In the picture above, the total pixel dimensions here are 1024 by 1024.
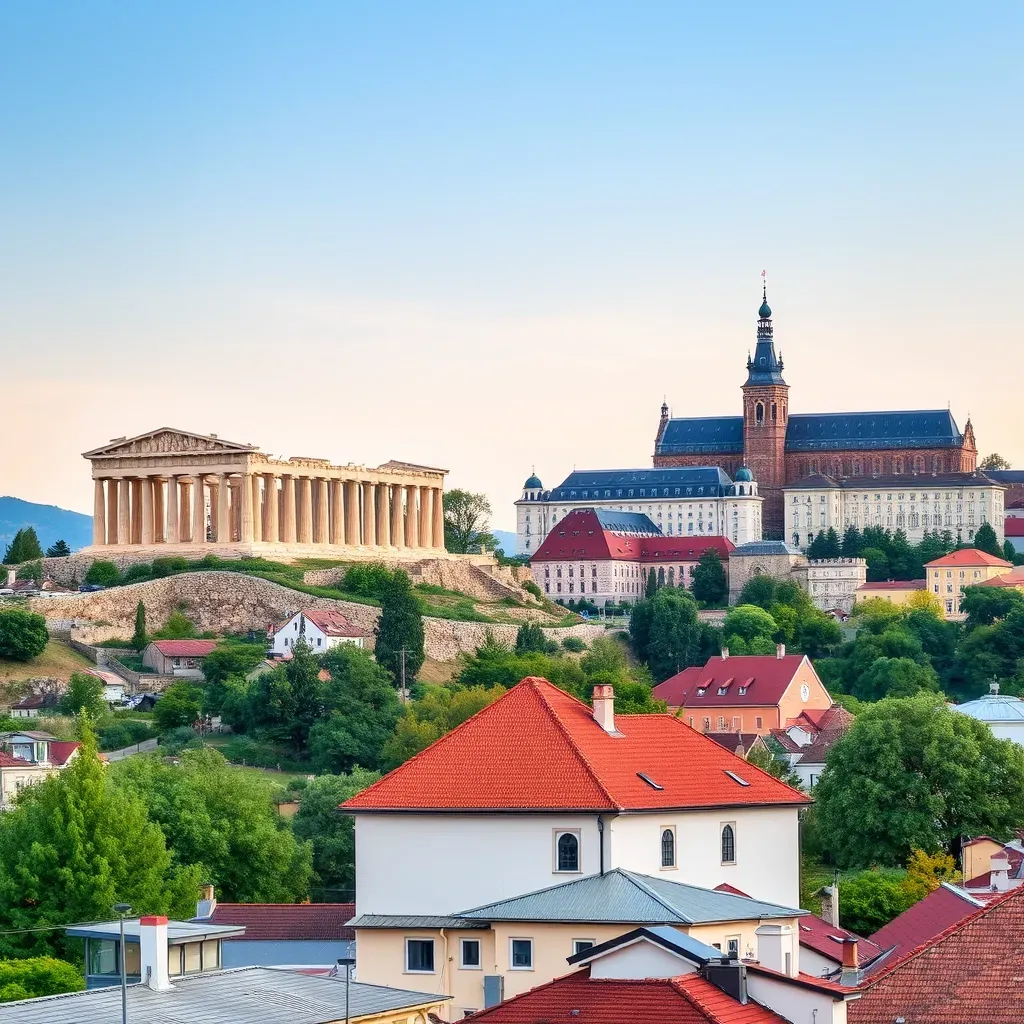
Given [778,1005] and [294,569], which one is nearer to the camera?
[778,1005]

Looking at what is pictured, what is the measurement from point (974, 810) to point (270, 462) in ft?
283

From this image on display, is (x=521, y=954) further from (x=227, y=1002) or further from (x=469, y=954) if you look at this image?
(x=227, y=1002)

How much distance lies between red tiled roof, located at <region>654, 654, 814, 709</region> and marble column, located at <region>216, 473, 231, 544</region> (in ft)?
91.6

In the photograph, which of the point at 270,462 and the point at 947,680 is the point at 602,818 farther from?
the point at 947,680

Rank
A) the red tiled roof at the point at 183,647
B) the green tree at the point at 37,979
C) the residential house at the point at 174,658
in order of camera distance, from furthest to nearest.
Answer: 1. the red tiled roof at the point at 183,647
2. the residential house at the point at 174,658
3. the green tree at the point at 37,979

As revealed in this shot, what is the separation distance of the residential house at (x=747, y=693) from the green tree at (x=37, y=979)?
9135 cm

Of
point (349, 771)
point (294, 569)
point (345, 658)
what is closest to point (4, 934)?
point (349, 771)

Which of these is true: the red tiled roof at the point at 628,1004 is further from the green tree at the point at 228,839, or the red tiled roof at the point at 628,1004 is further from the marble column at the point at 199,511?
the marble column at the point at 199,511

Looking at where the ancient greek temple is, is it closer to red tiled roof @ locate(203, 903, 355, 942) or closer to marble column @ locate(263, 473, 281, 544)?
Answer: marble column @ locate(263, 473, 281, 544)

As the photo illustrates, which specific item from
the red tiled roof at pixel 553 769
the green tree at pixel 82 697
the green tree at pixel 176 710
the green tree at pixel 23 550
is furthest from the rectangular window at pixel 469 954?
the green tree at pixel 23 550

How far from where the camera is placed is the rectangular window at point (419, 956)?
45938 mm

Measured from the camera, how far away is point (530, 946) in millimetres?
44281

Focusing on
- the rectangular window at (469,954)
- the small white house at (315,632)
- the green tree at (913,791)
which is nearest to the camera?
the rectangular window at (469,954)

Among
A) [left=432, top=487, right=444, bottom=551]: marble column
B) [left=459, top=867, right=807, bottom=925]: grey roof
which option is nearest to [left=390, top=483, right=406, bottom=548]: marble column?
[left=432, top=487, right=444, bottom=551]: marble column
